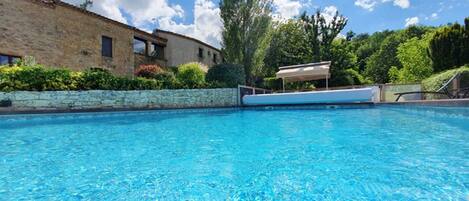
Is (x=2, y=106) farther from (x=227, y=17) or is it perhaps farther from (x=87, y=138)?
(x=227, y=17)

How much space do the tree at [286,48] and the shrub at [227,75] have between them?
1004 cm

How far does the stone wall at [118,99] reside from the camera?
994 centimetres

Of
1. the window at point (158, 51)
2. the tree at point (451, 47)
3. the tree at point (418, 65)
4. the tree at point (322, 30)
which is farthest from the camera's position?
the tree at point (322, 30)

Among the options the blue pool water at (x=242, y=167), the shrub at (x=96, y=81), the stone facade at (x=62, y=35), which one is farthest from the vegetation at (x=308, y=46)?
the blue pool water at (x=242, y=167)

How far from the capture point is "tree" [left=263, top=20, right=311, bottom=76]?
2584cm

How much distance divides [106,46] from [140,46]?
11.8ft

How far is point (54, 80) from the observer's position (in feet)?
34.9

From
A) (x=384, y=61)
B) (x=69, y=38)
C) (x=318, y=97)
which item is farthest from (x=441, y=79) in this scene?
(x=384, y=61)

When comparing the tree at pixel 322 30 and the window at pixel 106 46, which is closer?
the window at pixel 106 46

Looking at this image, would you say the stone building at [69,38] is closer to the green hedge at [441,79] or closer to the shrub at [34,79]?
the shrub at [34,79]

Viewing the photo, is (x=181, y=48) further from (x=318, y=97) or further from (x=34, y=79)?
(x=318, y=97)

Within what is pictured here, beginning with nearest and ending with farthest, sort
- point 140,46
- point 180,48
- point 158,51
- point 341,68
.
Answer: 1. point 140,46
2. point 158,51
3. point 180,48
4. point 341,68

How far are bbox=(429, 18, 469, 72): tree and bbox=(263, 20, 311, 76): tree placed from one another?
35.8ft

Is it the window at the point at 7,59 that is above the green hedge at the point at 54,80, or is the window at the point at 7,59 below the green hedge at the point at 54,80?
above
